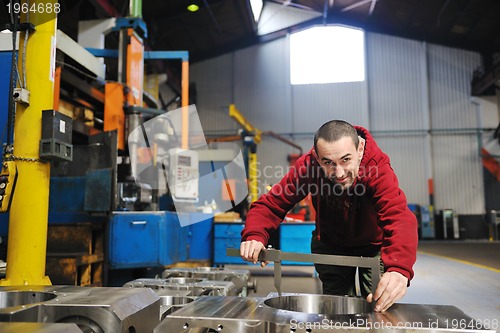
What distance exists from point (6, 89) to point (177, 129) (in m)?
2.32

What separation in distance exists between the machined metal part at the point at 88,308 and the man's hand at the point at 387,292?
0.59 meters

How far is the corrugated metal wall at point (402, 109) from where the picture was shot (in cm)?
1081

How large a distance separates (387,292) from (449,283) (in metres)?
3.32

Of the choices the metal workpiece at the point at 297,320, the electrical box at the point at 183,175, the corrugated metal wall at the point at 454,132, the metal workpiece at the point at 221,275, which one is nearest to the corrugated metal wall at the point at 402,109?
the corrugated metal wall at the point at 454,132

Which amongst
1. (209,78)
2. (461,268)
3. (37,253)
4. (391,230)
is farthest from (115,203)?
Answer: (209,78)

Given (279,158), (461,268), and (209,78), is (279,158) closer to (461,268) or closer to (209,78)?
(209,78)

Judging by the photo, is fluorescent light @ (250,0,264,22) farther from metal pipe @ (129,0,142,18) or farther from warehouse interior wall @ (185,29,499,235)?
metal pipe @ (129,0,142,18)

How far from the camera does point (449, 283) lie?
3.88 meters

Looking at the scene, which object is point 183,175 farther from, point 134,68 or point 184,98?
point 134,68

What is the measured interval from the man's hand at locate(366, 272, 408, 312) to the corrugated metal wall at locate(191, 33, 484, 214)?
9.92 m

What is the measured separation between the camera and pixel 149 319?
3.78 ft

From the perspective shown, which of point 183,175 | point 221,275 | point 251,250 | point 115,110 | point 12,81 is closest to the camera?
point 251,250

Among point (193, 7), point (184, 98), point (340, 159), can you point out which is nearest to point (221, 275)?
point (340, 159)

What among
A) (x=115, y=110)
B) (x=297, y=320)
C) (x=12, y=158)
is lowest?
(x=297, y=320)
